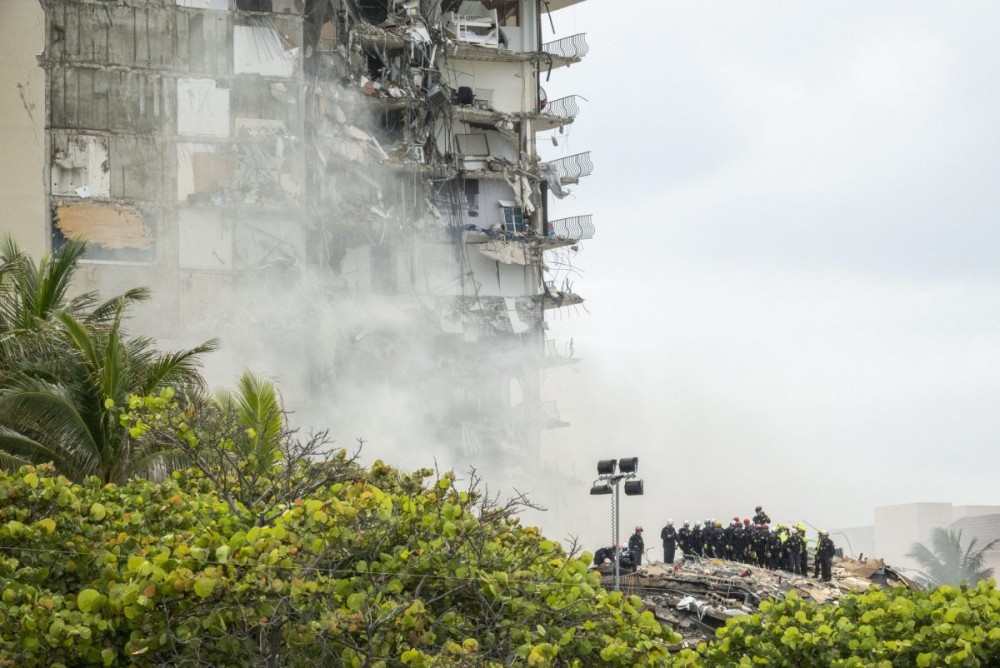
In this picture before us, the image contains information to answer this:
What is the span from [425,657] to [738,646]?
583 centimetres

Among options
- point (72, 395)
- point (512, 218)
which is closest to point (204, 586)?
point (72, 395)

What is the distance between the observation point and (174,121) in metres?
45.6

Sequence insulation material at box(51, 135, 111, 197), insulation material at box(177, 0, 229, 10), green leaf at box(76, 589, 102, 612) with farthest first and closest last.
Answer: insulation material at box(177, 0, 229, 10) → insulation material at box(51, 135, 111, 197) → green leaf at box(76, 589, 102, 612)

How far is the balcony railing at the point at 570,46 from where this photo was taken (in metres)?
61.3

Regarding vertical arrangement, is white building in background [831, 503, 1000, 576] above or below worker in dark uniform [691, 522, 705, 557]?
below

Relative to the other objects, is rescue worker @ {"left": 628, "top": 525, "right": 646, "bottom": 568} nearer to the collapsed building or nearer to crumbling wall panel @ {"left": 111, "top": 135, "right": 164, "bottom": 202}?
the collapsed building

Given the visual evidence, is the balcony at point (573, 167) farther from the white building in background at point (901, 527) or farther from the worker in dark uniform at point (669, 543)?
the white building in background at point (901, 527)

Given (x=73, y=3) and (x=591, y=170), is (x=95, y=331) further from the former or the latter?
(x=591, y=170)

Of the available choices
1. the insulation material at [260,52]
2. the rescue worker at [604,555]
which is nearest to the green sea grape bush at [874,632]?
the rescue worker at [604,555]

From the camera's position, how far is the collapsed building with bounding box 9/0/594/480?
147 ft

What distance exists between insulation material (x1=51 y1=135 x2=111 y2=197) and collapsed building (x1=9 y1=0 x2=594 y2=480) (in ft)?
0.14

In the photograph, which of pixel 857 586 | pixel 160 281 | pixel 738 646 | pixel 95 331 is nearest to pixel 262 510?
pixel 738 646

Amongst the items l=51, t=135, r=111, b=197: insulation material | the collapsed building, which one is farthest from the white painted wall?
l=51, t=135, r=111, b=197: insulation material

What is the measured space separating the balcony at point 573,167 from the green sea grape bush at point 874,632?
46.2 meters
